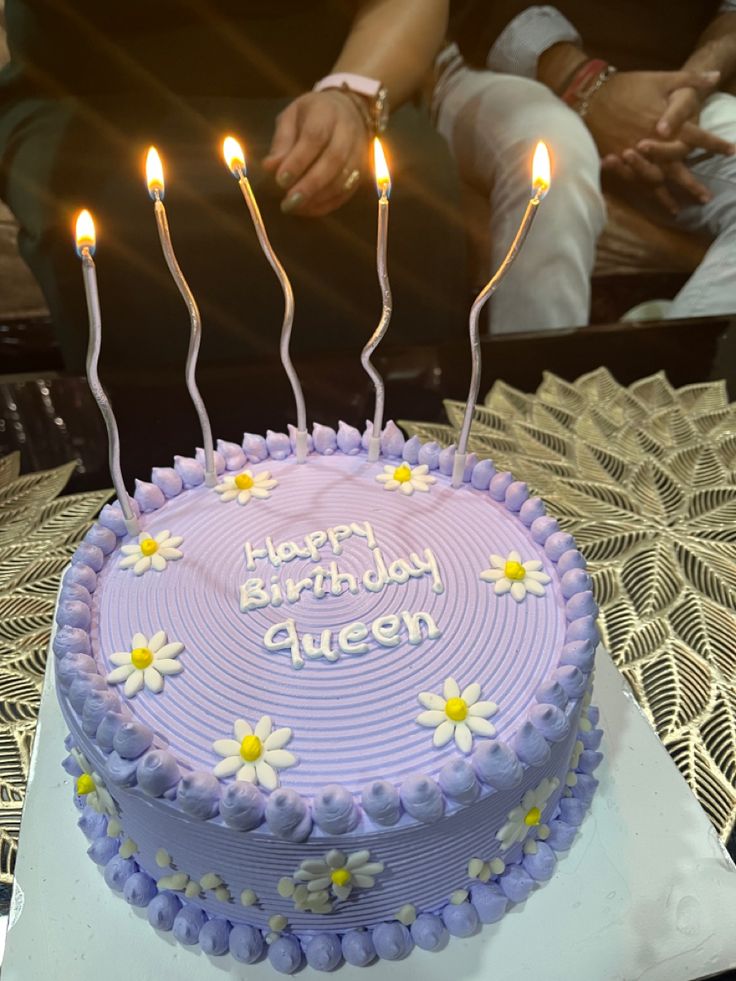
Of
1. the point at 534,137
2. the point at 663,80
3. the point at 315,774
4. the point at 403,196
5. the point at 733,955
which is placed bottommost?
Result: the point at 733,955

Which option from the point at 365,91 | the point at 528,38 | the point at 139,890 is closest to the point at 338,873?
the point at 139,890

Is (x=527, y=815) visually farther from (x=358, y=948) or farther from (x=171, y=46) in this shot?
(x=171, y=46)

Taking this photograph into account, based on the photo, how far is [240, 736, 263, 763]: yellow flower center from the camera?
102cm

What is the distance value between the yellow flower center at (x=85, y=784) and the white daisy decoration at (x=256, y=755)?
30 cm

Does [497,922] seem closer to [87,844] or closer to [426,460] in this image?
[87,844]

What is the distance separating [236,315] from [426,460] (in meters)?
1.46

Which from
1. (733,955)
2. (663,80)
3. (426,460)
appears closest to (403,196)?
(663,80)

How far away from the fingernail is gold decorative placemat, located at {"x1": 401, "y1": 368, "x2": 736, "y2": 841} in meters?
0.89

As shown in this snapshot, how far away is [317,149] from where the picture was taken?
8.32 feet

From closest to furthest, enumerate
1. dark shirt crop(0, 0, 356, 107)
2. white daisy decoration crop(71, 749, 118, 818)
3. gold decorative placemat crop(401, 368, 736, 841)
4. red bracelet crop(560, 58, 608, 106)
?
white daisy decoration crop(71, 749, 118, 818)
gold decorative placemat crop(401, 368, 736, 841)
dark shirt crop(0, 0, 356, 107)
red bracelet crop(560, 58, 608, 106)

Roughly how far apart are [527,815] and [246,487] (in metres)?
0.75

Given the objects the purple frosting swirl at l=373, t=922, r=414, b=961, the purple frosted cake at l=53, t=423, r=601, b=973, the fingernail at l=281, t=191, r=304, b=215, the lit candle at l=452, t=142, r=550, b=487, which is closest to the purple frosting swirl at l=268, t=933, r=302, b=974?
the purple frosted cake at l=53, t=423, r=601, b=973

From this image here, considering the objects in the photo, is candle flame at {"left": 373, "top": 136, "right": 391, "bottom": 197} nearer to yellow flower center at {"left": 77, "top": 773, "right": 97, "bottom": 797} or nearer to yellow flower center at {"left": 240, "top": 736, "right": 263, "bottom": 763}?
yellow flower center at {"left": 240, "top": 736, "right": 263, "bottom": 763}

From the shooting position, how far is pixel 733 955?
1.12 metres
